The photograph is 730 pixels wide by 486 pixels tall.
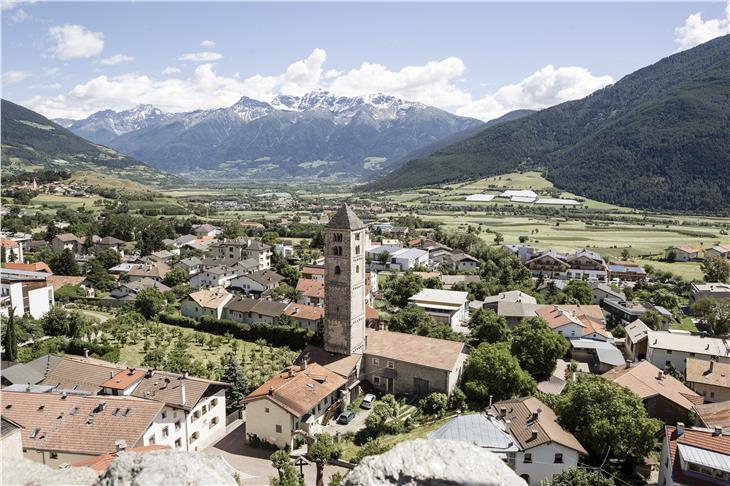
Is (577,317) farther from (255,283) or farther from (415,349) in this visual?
(255,283)

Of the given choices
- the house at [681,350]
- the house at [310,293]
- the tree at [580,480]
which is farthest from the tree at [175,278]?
the tree at [580,480]

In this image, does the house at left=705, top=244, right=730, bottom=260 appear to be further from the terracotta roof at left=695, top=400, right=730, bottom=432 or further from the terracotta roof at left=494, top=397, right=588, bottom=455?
the terracotta roof at left=494, top=397, right=588, bottom=455

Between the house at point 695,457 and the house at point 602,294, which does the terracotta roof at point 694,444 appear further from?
the house at point 602,294

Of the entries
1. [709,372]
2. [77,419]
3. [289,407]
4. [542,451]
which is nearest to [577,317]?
[709,372]

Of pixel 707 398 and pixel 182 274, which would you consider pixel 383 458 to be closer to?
pixel 707 398

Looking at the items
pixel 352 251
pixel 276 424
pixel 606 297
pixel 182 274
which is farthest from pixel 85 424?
pixel 606 297

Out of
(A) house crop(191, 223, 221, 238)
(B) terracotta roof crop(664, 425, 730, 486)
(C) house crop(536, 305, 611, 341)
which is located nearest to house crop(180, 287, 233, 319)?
(C) house crop(536, 305, 611, 341)
